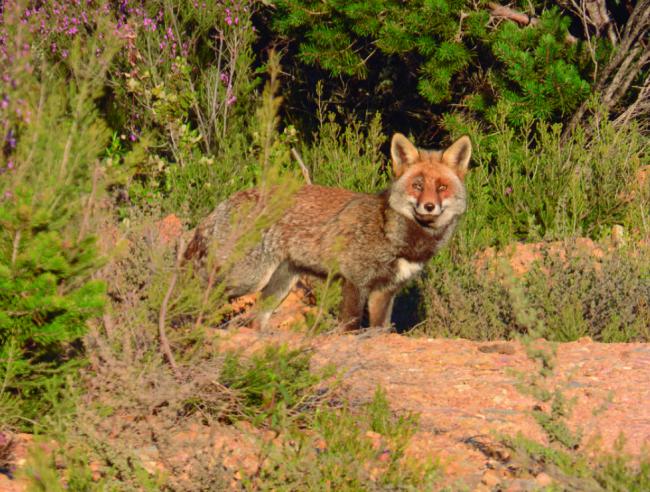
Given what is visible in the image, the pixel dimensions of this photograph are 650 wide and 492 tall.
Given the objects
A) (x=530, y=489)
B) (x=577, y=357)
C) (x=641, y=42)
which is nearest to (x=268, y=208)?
(x=530, y=489)

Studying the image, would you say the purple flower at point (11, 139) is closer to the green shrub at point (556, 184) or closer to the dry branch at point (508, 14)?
the green shrub at point (556, 184)

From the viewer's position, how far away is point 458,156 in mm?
7020

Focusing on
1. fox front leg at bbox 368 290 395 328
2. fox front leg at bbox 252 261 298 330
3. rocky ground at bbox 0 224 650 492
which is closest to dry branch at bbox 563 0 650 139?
fox front leg at bbox 368 290 395 328

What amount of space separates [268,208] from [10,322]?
1147 millimetres

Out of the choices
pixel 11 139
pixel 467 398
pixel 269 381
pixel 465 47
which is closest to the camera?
pixel 11 139

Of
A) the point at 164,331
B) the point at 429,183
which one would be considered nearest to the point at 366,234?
the point at 429,183

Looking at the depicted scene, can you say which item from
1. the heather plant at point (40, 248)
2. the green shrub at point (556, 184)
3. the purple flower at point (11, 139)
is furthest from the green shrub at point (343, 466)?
the green shrub at point (556, 184)

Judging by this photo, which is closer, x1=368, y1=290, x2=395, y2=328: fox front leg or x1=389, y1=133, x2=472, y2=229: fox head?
x1=389, y1=133, x2=472, y2=229: fox head

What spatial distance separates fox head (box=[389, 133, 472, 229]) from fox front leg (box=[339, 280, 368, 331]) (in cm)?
68

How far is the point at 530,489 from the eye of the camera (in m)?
3.34

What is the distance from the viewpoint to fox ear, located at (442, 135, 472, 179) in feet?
22.8

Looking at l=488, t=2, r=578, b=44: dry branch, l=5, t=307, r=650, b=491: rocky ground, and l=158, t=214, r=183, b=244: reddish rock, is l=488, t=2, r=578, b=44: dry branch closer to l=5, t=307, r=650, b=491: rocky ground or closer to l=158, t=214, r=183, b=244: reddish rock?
Answer: l=158, t=214, r=183, b=244: reddish rock

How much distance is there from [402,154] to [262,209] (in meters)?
2.93

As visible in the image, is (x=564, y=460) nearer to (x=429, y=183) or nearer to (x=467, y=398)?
(x=467, y=398)
